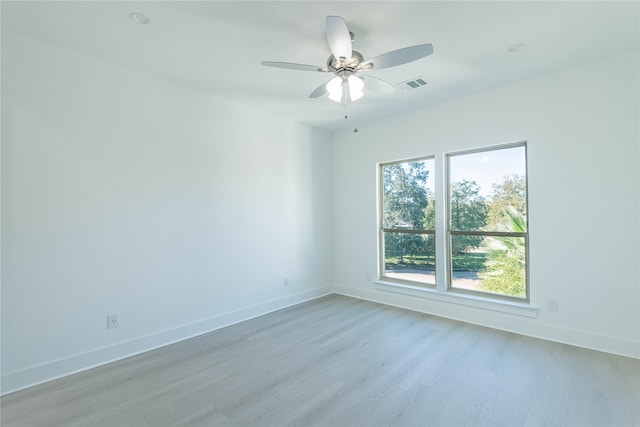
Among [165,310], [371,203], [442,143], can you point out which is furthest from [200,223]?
[442,143]

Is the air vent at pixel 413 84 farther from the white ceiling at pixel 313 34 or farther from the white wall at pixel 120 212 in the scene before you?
the white wall at pixel 120 212

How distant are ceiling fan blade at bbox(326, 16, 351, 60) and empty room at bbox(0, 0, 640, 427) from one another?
0.06 ft

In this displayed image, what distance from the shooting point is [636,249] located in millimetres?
2629

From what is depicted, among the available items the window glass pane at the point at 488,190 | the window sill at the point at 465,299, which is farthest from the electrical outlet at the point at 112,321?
the window glass pane at the point at 488,190

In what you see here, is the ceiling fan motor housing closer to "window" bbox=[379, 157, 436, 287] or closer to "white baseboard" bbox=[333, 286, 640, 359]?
"window" bbox=[379, 157, 436, 287]

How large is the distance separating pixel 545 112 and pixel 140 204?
4273 mm

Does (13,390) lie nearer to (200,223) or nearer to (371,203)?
(200,223)

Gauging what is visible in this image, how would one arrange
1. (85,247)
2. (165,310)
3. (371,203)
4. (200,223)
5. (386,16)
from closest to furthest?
(386,16) → (85,247) → (165,310) → (200,223) → (371,203)

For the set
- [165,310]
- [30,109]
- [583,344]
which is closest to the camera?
[30,109]

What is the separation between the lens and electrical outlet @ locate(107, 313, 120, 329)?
2.66 m

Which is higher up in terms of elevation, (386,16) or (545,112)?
(386,16)

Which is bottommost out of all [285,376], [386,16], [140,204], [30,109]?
[285,376]

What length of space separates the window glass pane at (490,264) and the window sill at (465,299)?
0.16 meters

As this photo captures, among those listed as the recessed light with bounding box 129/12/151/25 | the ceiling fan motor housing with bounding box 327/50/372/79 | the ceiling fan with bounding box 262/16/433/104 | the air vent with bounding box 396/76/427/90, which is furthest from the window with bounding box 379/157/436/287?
the recessed light with bounding box 129/12/151/25
